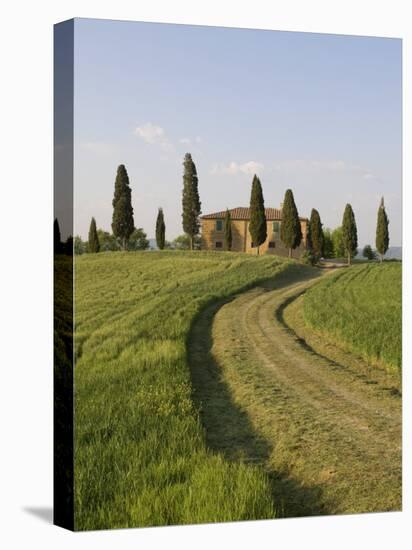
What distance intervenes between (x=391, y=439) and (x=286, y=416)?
133 centimetres

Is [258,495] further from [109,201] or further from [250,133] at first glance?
[250,133]

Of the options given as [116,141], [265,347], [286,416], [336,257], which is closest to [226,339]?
[265,347]

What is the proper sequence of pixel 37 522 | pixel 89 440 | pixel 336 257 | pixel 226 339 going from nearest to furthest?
pixel 89 440, pixel 37 522, pixel 226 339, pixel 336 257

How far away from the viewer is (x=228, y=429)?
29.6 ft

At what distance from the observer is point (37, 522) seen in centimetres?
919

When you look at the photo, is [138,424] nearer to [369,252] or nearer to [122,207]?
[122,207]

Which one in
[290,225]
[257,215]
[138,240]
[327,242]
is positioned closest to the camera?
[138,240]

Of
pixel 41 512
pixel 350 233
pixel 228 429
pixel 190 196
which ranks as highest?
pixel 190 196

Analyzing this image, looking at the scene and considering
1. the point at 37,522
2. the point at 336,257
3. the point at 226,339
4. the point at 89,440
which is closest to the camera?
the point at 89,440

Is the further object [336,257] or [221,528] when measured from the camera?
[336,257]

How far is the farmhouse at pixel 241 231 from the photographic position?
Result: 9.79m

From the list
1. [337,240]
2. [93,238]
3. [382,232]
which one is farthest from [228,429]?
[382,232]

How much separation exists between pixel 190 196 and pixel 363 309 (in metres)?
3.06

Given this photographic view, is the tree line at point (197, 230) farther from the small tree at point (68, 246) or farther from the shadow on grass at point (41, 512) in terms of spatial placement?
the shadow on grass at point (41, 512)
